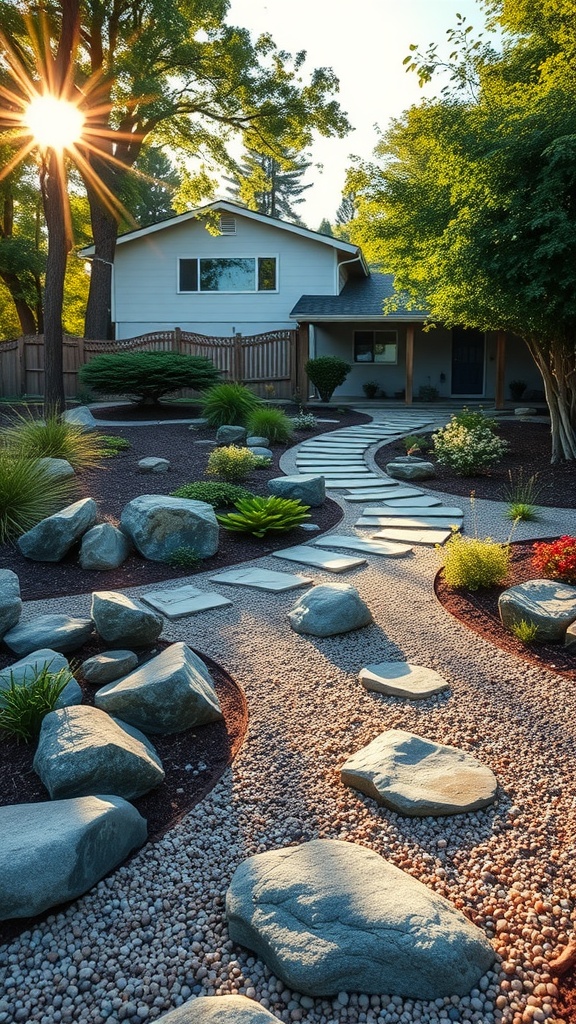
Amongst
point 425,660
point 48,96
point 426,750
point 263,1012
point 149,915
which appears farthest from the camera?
point 48,96

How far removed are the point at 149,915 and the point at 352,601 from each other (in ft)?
7.65

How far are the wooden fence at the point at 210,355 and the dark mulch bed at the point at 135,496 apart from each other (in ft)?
16.1

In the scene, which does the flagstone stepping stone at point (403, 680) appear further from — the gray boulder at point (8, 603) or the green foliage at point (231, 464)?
the green foliage at point (231, 464)

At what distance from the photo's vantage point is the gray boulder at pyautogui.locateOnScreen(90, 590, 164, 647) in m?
3.64

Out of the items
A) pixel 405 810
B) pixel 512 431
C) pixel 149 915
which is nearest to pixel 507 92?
pixel 512 431

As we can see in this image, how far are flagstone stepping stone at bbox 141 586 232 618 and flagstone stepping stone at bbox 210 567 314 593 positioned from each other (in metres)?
0.25

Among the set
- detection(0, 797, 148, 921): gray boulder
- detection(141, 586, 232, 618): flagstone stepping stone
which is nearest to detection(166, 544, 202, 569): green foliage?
detection(141, 586, 232, 618): flagstone stepping stone

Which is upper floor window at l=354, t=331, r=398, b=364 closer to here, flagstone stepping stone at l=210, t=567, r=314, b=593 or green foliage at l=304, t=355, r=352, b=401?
green foliage at l=304, t=355, r=352, b=401

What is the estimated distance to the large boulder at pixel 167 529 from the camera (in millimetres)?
5492

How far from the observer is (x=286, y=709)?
3.21m

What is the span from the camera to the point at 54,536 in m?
5.32

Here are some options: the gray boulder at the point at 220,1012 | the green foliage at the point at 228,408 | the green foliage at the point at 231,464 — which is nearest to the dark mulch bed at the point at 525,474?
the green foliage at the point at 231,464

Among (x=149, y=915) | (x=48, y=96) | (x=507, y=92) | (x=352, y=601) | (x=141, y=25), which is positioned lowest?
(x=149, y=915)

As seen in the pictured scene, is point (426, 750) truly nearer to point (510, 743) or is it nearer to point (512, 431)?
point (510, 743)
